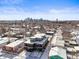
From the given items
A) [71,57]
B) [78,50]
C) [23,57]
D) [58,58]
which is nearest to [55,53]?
[58,58]

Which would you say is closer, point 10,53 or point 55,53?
point 55,53

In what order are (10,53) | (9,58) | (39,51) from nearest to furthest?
(9,58)
(10,53)
(39,51)

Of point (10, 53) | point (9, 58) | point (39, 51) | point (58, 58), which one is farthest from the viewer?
point (39, 51)

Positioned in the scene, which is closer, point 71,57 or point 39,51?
point 71,57

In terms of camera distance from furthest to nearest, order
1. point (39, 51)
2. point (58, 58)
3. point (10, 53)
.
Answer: point (39, 51) < point (10, 53) < point (58, 58)

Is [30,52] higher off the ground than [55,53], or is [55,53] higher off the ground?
[55,53]

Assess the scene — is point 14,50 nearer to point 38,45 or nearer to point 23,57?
point 23,57

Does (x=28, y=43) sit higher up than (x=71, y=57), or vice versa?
(x=28, y=43)

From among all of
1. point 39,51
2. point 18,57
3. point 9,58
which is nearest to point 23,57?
point 18,57

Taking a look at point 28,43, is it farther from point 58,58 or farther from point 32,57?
point 58,58
